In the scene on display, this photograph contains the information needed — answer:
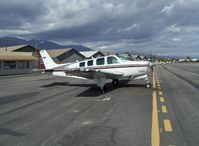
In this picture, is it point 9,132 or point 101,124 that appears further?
point 101,124

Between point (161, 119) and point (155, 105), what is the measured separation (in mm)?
2208

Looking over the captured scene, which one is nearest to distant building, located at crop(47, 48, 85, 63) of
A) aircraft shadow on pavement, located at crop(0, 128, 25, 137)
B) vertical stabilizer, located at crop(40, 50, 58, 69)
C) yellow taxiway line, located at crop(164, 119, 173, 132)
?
vertical stabilizer, located at crop(40, 50, 58, 69)

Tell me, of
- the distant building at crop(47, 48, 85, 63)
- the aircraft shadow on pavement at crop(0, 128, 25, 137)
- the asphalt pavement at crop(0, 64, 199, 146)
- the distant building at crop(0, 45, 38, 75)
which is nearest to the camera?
the asphalt pavement at crop(0, 64, 199, 146)

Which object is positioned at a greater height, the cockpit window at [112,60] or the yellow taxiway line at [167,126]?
the cockpit window at [112,60]

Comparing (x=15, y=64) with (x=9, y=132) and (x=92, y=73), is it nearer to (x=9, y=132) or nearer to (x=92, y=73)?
(x=92, y=73)

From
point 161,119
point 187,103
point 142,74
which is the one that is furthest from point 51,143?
point 142,74

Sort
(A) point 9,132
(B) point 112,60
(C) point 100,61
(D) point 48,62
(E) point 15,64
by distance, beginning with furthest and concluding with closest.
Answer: (E) point 15,64 < (D) point 48,62 < (C) point 100,61 < (B) point 112,60 < (A) point 9,132

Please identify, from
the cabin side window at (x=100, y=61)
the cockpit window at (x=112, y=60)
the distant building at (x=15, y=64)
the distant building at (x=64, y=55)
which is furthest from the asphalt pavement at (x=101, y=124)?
the distant building at (x=64, y=55)

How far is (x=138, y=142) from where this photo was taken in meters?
4.93

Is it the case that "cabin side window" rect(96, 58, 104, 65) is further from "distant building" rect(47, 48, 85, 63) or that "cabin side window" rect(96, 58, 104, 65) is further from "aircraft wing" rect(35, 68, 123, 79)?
"distant building" rect(47, 48, 85, 63)

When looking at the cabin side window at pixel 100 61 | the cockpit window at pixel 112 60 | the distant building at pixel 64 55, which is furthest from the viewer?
the distant building at pixel 64 55

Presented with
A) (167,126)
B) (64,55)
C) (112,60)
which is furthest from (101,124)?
(64,55)

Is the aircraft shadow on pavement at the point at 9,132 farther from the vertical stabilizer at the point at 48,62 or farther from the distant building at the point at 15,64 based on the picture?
the distant building at the point at 15,64

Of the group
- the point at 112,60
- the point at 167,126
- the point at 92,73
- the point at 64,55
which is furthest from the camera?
the point at 64,55
